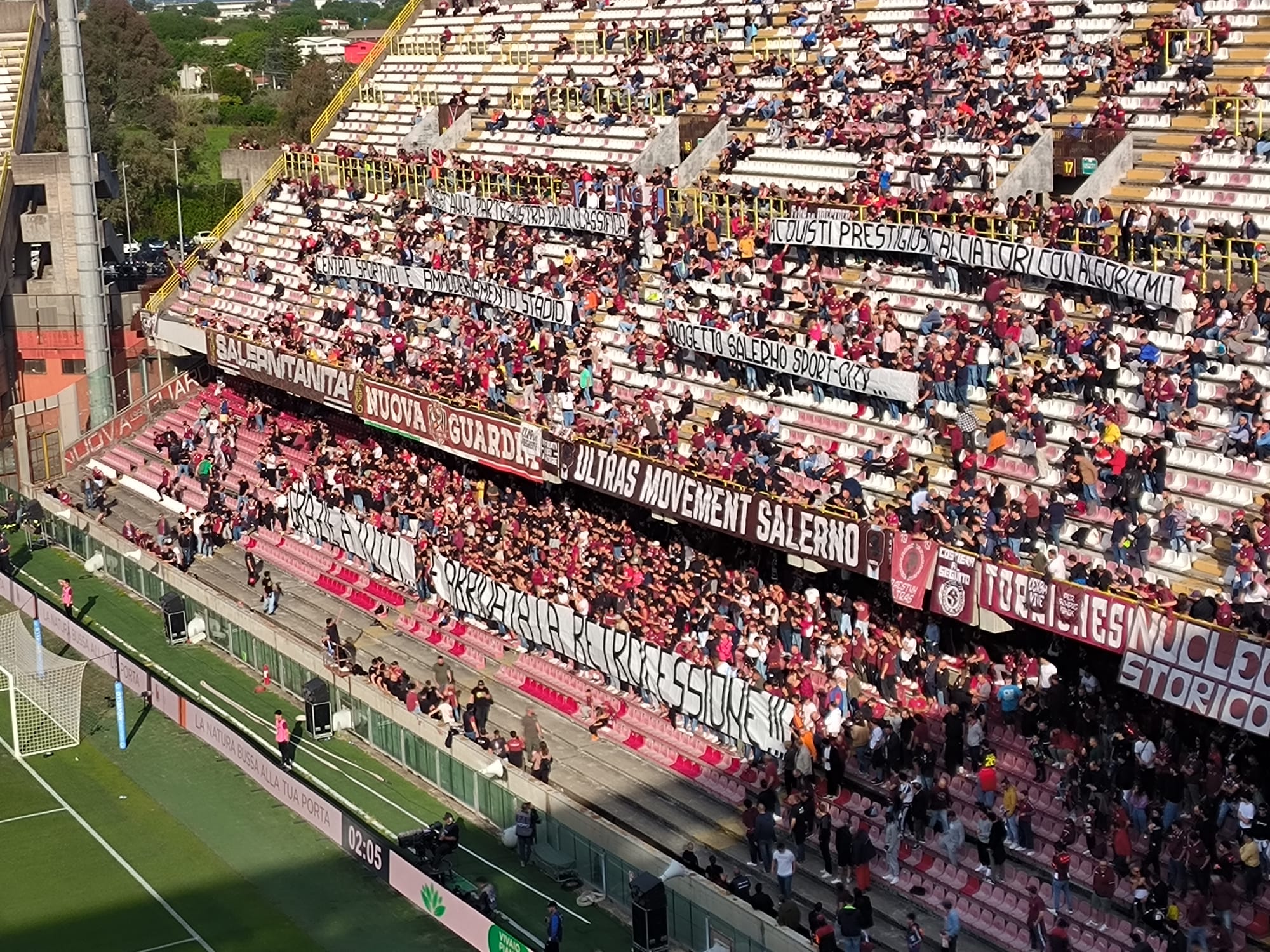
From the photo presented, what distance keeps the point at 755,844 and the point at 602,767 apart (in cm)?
467

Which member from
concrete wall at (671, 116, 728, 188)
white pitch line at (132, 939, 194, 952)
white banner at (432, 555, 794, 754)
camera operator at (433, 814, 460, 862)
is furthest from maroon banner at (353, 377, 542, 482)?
white pitch line at (132, 939, 194, 952)

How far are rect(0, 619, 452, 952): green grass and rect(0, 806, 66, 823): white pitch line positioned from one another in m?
0.05

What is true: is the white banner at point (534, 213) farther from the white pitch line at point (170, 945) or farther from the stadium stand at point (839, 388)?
the white pitch line at point (170, 945)

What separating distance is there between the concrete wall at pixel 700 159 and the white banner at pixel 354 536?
989cm

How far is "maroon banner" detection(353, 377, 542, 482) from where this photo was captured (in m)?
37.0

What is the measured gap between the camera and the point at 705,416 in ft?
117

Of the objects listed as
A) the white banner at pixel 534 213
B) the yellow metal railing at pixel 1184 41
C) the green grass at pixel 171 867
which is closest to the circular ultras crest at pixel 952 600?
the green grass at pixel 171 867

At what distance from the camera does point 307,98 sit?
102625 mm

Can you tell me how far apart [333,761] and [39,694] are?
651 centimetres

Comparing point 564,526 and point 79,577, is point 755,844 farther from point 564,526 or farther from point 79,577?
point 79,577

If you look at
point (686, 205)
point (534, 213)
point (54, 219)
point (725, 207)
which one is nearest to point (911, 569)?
point (725, 207)

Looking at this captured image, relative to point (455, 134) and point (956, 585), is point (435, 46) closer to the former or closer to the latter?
point (455, 134)

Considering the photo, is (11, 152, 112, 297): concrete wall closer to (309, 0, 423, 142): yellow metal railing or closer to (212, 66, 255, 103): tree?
(309, 0, 423, 142): yellow metal railing

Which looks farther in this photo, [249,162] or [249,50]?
[249,50]
